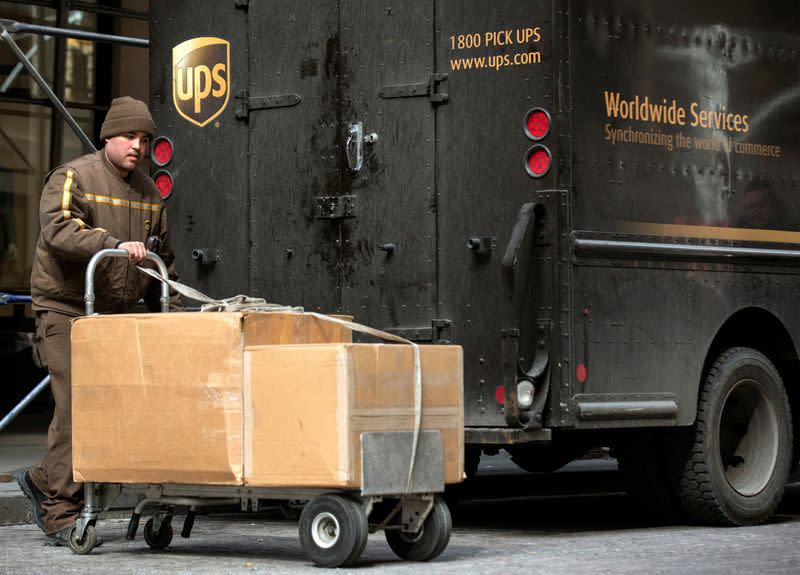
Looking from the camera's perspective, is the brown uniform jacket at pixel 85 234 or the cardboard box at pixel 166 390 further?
the brown uniform jacket at pixel 85 234

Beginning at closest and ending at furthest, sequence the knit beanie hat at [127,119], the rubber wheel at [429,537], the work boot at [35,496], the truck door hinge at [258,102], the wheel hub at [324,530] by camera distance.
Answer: the wheel hub at [324,530] → the rubber wheel at [429,537] → the work boot at [35,496] → the knit beanie hat at [127,119] → the truck door hinge at [258,102]

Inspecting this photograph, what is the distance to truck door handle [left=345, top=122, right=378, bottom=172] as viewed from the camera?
886 cm

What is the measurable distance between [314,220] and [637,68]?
178 centimetres

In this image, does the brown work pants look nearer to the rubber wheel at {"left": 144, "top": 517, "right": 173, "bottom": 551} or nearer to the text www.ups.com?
the rubber wheel at {"left": 144, "top": 517, "right": 173, "bottom": 551}

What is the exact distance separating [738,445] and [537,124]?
2.19 m

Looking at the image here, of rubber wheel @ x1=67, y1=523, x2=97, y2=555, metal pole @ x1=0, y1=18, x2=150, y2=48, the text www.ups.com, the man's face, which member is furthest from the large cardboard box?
metal pole @ x1=0, y1=18, x2=150, y2=48

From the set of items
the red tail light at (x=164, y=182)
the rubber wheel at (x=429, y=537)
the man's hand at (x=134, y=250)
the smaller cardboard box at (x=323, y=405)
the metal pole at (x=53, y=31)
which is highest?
the metal pole at (x=53, y=31)

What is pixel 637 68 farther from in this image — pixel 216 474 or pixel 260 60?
pixel 216 474

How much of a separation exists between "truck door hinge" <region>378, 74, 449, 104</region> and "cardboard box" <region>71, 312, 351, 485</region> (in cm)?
141

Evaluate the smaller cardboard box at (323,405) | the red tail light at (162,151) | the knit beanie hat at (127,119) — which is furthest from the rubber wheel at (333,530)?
the red tail light at (162,151)

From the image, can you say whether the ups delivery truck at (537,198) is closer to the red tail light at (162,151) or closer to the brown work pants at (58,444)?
the red tail light at (162,151)

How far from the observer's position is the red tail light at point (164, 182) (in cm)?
968

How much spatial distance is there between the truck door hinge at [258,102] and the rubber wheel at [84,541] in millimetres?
2520

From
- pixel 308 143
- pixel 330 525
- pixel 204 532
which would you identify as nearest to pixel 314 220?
pixel 308 143
